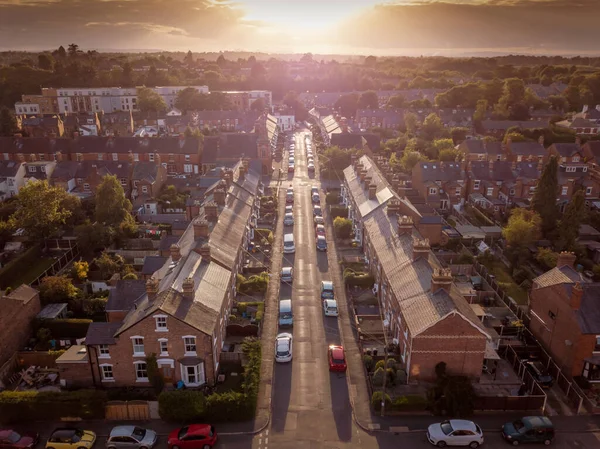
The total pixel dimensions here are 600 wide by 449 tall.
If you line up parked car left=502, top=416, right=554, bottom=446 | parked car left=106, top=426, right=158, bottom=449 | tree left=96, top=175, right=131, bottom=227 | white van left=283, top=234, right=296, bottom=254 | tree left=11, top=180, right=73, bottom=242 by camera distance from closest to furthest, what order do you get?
1. parked car left=106, top=426, right=158, bottom=449
2. parked car left=502, top=416, right=554, bottom=446
3. tree left=11, top=180, right=73, bottom=242
4. white van left=283, top=234, right=296, bottom=254
5. tree left=96, top=175, right=131, bottom=227

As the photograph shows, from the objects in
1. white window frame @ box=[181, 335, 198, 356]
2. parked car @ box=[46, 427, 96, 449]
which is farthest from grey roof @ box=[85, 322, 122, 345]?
parked car @ box=[46, 427, 96, 449]

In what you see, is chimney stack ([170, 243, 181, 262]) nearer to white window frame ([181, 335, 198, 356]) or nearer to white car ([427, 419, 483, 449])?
white window frame ([181, 335, 198, 356])

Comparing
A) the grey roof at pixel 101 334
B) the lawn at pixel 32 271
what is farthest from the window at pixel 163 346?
the lawn at pixel 32 271

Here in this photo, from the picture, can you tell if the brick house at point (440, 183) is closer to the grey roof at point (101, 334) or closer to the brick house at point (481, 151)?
the brick house at point (481, 151)

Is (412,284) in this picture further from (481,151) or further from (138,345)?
(481,151)

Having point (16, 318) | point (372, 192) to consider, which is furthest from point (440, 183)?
point (16, 318)
